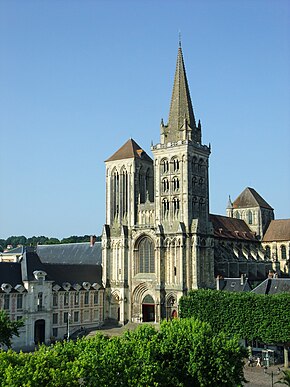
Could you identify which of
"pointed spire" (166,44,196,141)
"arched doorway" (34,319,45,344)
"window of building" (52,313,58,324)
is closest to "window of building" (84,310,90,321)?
"window of building" (52,313,58,324)

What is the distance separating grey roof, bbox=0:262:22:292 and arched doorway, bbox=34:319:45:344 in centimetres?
574

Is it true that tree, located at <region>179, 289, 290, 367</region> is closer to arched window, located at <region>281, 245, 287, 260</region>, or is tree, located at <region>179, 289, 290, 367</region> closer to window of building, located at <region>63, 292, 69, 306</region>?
window of building, located at <region>63, 292, 69, 306</region>

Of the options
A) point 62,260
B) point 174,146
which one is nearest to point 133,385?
point 174,146

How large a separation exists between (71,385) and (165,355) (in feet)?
34.6

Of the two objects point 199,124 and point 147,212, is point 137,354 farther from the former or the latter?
point 199,124

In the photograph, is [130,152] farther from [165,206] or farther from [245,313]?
[245,313]

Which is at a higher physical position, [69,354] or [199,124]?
[199,124]

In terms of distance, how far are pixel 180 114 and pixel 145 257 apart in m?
21.6

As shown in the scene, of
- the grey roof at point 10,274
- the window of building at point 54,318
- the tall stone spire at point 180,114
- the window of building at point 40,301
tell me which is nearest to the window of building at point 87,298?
the window of building at point 54,318

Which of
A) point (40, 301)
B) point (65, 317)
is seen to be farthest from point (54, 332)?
point (40, 301)

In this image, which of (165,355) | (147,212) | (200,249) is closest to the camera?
(165,355)

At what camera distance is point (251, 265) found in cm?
8544

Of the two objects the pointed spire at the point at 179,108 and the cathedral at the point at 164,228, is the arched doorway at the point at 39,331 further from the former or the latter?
the pointed spire at the point at 179,108

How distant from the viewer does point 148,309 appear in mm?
76375
